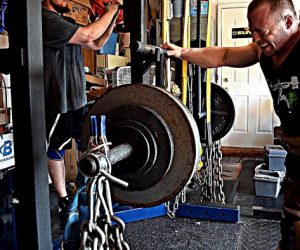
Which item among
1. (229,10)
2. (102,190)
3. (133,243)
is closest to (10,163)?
(133,243)

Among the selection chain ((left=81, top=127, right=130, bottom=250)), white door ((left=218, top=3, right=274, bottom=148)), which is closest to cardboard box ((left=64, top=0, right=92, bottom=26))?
white door ((left=218, top=3, right=274, bottom=148))

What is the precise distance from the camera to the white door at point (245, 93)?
228 inches

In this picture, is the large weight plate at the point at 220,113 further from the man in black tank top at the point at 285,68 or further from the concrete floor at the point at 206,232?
the man in black tank top at the point at 285,68

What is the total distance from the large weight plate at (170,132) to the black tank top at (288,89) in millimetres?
613

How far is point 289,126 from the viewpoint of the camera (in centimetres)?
160

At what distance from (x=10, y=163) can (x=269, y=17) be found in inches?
79.4

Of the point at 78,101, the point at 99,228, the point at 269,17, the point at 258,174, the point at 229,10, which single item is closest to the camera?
the point at 99,228

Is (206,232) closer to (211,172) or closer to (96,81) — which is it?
(211,172)

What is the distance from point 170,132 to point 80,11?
318 cm

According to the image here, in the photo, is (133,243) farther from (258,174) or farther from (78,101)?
(258,174)

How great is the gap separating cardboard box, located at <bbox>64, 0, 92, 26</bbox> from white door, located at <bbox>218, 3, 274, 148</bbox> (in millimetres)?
2501

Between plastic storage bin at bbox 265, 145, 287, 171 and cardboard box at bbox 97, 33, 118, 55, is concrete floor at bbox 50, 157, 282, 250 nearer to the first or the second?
plastic storage bin at bbox 265, 145, 287, 171

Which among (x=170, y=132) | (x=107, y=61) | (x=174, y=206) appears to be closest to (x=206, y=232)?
(x=174, y=206)

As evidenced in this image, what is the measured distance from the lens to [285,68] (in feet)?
5.22
